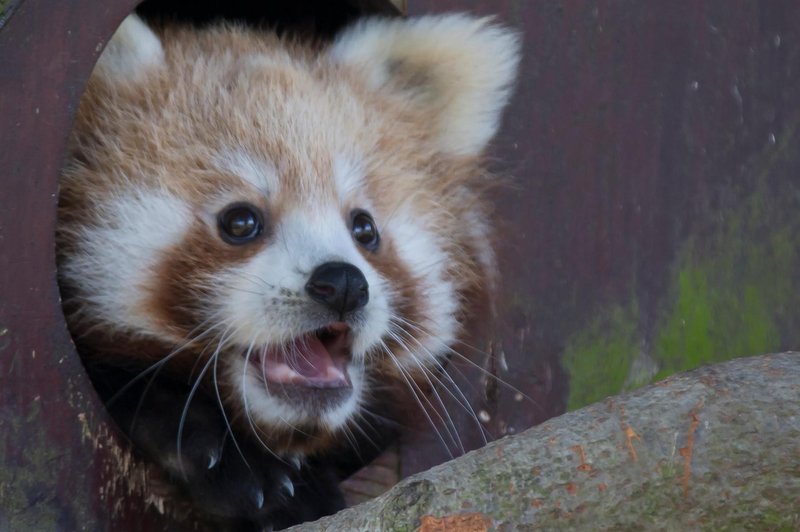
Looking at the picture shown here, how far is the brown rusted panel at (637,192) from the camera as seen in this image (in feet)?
13.4

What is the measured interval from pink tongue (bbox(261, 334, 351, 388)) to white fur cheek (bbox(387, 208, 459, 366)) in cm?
31

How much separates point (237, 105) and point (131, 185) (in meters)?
0.36

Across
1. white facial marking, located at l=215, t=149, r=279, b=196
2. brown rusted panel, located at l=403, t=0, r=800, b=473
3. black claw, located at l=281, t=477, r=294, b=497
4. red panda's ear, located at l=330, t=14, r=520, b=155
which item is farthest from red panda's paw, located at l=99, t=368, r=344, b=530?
red panda's ear, located at l=330, t=14, r=520, b=155

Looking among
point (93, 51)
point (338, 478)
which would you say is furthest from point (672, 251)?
point (93, 51)

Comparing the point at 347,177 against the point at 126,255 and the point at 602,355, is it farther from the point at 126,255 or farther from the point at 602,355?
the point at 602,355

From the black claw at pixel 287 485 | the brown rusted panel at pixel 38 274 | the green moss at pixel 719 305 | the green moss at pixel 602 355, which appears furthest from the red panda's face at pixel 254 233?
the green moss at pixel 719 305

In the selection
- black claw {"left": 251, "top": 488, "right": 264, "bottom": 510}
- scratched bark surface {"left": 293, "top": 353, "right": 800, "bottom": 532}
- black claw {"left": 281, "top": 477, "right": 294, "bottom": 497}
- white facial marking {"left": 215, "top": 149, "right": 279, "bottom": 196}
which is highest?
white facial marking {"left": 215, "top": 149, "right": 279, "bottom": 196}

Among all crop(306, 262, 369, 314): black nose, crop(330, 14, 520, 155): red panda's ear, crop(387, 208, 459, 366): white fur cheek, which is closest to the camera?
crop(306, 262, 369, 314): black nose

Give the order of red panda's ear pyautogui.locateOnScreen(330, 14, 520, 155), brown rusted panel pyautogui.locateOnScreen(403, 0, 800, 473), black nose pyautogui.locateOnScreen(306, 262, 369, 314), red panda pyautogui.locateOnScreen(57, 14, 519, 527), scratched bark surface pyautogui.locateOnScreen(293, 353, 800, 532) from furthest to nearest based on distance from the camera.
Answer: brown rusted panel pyautogui.locateOnScreen(403, 0, 800, 473), red panda's ear pyautogui.locateOnScreen(330, 14, 520, 155), red panda pyautogui.locateOnScreen(57, 14, 519, 527), black nose pyautogui.locateOnScreen(306, 262, 369, 314), scratched bark surface pyautogui.locateOnScreen(293, 353, 800, 532)

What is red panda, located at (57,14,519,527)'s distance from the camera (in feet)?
9.85

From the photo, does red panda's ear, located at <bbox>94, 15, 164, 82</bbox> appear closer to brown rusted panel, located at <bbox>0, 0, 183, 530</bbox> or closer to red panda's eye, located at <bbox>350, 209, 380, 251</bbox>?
brown rusted panel, located at <bbox>0, 0, 183, 530</bbox>

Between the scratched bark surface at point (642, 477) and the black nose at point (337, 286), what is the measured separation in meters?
0.83

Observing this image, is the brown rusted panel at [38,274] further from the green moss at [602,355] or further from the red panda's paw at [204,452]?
the green moss at [602,355]

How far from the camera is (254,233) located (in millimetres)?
3090
